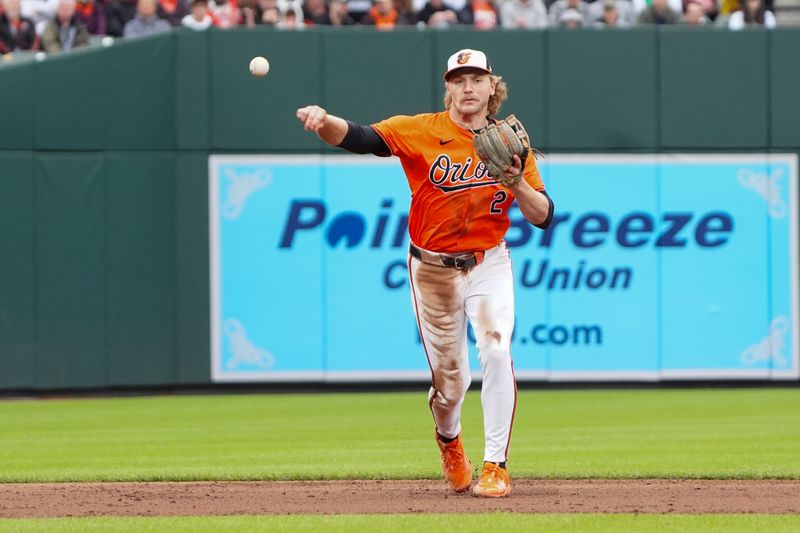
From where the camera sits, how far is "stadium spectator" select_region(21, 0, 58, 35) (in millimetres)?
15258

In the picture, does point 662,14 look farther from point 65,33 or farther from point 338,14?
point 65,33

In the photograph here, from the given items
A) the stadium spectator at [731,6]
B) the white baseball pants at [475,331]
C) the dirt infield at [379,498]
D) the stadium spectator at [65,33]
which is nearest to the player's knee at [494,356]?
the white baseball pants at [475,331]

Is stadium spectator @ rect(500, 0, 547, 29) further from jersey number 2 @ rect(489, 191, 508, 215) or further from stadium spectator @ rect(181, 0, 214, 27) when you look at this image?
jersey number 2 @ rect(489, 191, 508, 215)

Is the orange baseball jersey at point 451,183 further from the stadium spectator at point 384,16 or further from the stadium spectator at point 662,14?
the stadium spectator at point 662,14

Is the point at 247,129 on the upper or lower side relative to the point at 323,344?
upper

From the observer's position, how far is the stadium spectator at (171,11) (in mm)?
15414

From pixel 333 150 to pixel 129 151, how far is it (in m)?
2.12

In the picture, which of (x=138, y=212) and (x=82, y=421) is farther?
(x=138, y=212)

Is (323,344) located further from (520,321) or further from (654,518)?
(654,518)

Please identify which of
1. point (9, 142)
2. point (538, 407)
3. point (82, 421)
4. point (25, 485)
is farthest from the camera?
point (9, 142)

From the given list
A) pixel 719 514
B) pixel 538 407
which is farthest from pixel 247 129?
pixel 719 514

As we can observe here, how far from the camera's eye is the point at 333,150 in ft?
48.6

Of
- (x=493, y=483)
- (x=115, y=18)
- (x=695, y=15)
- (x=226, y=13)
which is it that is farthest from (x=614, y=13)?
(x=493, y=483)

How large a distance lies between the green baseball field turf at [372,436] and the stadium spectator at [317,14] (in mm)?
4103
